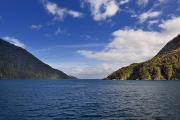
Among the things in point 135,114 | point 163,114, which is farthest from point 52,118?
point 163,114

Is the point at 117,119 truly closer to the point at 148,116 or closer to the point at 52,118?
the point at 148,116

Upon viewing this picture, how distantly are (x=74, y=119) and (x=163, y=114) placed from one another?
21187 mm

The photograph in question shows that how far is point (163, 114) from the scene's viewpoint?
64.1 meters

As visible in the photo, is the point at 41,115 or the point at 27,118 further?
the point at 41,115

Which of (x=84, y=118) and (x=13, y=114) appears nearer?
(x=84, y=118)

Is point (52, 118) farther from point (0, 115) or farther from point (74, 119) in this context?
point (0, 115)

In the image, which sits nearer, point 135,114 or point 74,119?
point 74,119

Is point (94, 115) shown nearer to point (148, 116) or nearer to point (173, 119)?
point (148, 116)

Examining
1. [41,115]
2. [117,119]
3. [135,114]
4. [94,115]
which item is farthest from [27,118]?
[135,114]

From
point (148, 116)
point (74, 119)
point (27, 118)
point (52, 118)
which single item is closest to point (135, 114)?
point (148, 116)

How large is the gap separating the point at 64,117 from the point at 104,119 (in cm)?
920

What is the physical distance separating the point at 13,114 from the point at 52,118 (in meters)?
11.1

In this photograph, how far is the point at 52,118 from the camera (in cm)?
5984

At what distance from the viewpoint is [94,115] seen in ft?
211
